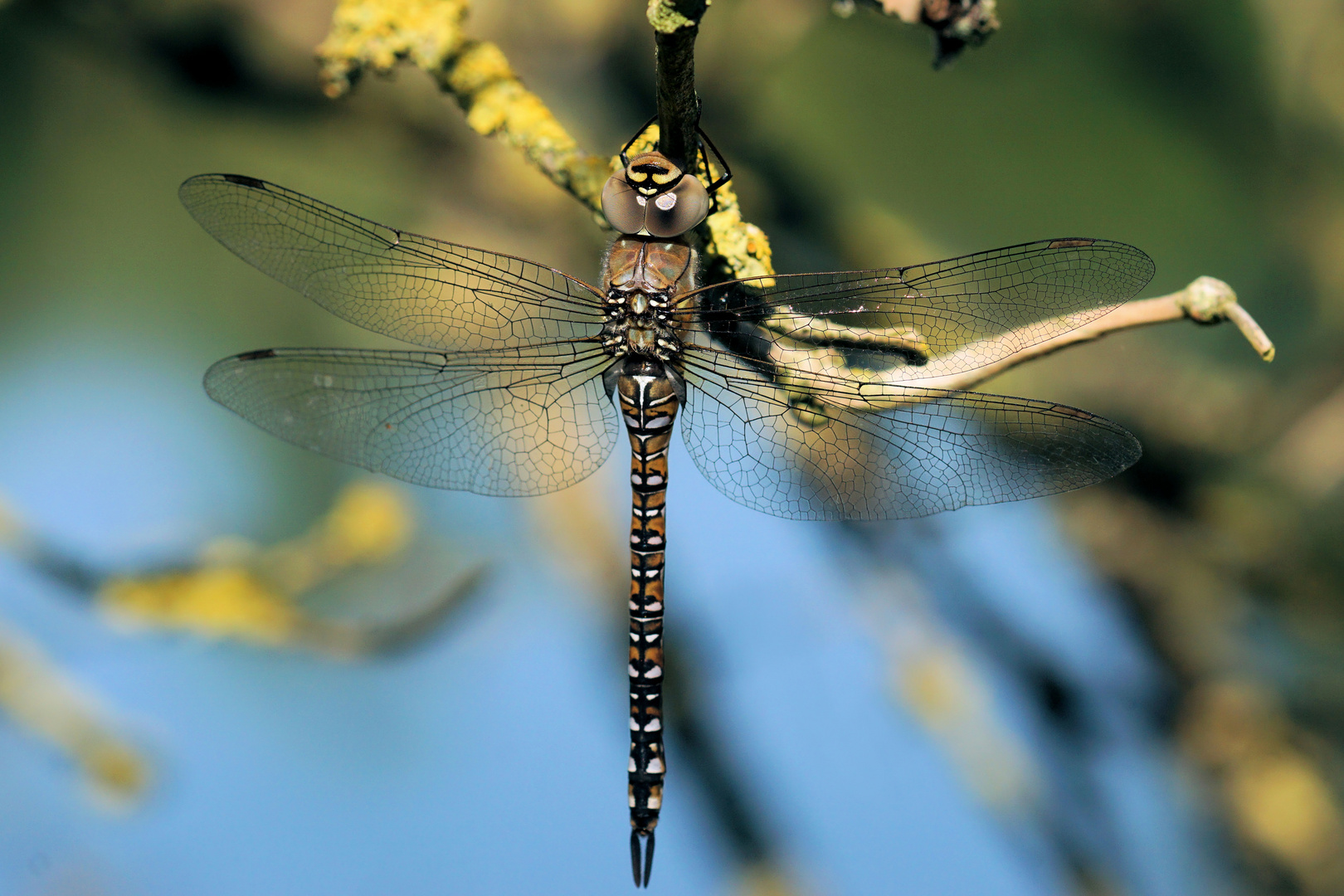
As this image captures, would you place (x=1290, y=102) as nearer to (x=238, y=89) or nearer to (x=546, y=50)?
(x=546, y=50)

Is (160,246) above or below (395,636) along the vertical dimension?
above

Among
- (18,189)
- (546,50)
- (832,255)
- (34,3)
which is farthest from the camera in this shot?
(18,189)

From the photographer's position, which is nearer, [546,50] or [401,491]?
[546,50]

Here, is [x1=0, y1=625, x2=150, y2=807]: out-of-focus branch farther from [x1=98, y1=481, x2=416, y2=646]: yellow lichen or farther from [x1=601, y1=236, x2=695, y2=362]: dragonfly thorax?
[x1=601, y1=236, x2=695, y2=362]: dragonfly thorax

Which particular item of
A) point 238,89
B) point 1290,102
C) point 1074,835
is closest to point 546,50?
point 238,89

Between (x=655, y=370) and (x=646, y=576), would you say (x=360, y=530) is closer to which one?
(x=646, y=576)

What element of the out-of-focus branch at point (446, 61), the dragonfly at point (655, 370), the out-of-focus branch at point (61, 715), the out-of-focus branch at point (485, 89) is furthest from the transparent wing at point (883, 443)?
the out-of-focus branch at point (61, 715)

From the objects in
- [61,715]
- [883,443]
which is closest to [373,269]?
[883,443]

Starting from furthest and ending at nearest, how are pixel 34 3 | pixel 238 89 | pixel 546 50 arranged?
pixel 546 50
pixel 238 89
pixel 34 3
